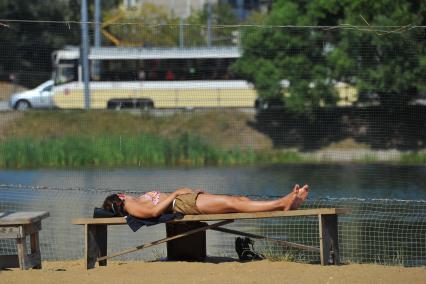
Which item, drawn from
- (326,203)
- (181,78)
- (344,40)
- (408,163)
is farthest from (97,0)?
(326,203)

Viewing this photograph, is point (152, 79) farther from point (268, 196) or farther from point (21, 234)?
point (21, 234)

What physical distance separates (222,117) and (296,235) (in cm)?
1131

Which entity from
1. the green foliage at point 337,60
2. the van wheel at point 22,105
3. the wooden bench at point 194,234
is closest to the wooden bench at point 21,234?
the wooden bench at point 194,234

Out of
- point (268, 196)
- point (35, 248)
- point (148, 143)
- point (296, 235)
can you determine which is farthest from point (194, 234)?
point (148, 143)

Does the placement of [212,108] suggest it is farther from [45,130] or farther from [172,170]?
[45,130]

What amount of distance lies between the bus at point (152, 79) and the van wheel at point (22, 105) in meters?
0.69

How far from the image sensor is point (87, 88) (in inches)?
829

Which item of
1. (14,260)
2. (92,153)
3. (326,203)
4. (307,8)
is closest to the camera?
(14,260)

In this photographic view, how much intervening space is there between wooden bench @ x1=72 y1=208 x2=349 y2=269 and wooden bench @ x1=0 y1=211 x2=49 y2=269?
1.39 ft

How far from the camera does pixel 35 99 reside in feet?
74.8

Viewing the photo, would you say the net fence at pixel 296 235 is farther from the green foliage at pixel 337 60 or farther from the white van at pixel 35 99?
the white van at pixel 35 99

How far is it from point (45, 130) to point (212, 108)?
4.49 meters

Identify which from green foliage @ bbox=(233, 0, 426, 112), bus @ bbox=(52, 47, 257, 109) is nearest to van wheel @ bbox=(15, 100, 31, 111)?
bus @ bbox=(52, 47, 257, 109)

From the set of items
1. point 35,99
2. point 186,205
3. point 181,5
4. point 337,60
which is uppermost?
point 181,5
